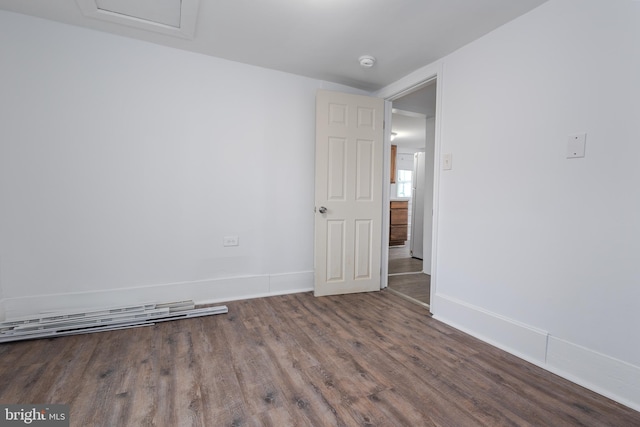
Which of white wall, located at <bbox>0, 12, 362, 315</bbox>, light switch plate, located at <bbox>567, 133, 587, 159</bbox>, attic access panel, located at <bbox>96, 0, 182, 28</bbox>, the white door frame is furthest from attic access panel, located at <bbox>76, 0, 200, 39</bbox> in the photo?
light switch plate, located at <bbox>567, 133, 587, 159</bbox>

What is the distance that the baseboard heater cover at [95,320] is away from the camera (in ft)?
6.88

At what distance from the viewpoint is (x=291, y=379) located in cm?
168

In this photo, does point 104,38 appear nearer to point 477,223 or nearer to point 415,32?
point 415,32

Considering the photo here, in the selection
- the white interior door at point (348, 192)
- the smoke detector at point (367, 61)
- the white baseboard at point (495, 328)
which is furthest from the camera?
the white interior door at point (348, 192)

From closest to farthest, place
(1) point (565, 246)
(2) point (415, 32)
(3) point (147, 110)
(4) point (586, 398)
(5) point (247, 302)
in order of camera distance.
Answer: (4) point (586, 398)
(1) point (565, 246)
(2) point (415, 32)
(3) point (147, 110)
(5) point (247, 302)

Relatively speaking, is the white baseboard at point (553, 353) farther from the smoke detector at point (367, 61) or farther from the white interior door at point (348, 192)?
the smoke detector at point (367, 61)

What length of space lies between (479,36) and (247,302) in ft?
10.3

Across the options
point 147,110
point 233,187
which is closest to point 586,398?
point 233,187

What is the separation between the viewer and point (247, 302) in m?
2.92

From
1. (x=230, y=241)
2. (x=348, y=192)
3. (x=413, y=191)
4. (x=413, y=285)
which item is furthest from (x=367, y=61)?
(x=413, y=191)

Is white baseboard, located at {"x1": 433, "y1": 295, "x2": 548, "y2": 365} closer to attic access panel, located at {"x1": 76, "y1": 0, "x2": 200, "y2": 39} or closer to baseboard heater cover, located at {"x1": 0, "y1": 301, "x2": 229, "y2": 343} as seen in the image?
baseboard heater cover, located at {"x1": 0, "y1": 301, "x2": 229, "y2": 343}

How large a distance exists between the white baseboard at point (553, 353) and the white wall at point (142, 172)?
67.0 inches

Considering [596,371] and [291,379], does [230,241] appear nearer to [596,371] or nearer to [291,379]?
[291,379]

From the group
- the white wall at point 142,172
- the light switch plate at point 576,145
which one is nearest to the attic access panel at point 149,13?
the white wall at point 142,172
